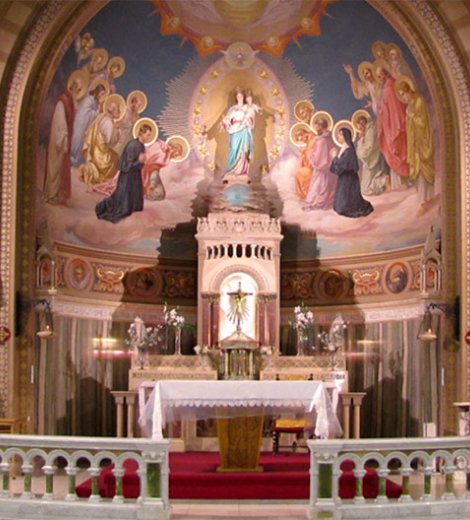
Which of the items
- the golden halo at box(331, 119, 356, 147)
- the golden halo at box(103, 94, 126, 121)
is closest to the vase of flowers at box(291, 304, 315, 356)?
the golden halo at box(331, 119, 356, 147)

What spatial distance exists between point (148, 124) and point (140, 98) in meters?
0.54

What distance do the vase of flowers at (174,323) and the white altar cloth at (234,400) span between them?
19.5 ft

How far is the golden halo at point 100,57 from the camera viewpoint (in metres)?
18.1

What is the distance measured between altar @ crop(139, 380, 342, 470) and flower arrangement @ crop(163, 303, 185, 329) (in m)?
6.09

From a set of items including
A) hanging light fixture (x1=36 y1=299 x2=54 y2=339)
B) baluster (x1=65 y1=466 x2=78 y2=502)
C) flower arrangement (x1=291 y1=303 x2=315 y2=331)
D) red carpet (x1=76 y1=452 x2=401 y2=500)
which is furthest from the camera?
flower arrangement (x1=291 y1=303 x2=315 y2=331)

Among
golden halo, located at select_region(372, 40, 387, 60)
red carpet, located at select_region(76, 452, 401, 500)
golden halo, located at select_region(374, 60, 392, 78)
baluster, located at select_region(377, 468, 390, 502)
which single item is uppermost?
golden halo, located at select_region(372, 40, 387, 60)

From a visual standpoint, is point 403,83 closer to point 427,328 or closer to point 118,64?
point 427,328

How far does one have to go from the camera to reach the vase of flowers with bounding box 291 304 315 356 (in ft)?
60.0

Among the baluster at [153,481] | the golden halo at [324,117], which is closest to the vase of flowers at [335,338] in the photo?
the golden halo at [324,117]

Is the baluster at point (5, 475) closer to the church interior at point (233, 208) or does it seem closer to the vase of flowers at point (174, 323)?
the church interior at point (233, 208)

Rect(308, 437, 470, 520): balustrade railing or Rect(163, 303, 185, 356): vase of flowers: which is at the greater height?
Rect(163, 303, 185, 356): vase of flowers

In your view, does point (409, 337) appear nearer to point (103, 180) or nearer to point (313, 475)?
point (103, 180)

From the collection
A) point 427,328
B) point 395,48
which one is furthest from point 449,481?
point 395,48

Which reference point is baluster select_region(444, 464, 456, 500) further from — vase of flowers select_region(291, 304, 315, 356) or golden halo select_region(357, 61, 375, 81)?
golden halo select_region(357, 61, 375, 81)
